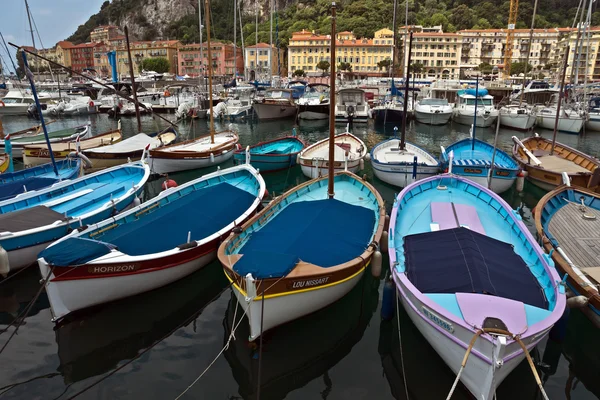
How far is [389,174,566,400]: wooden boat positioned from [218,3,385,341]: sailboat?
3.45 feet

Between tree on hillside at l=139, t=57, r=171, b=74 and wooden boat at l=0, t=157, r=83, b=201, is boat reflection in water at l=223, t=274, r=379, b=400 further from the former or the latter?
tree on hillside at l=139, t=57, r=171, b=74

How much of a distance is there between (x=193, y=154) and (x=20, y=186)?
344 inches

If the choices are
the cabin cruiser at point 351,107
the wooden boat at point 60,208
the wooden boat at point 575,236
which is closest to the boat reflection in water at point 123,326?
the wooden boat at point 60,208

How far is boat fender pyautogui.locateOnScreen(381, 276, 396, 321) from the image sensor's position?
957 cm

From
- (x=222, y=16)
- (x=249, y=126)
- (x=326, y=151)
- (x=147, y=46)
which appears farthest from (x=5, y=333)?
(x=222, y=16)

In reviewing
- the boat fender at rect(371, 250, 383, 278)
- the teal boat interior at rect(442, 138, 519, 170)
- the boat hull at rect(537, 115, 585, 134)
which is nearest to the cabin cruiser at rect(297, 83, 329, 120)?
the boat hull at rect(537, 115, 585, 134)

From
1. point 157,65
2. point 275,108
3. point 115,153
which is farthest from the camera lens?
point 157,65

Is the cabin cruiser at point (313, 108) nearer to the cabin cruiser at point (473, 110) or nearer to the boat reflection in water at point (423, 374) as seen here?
the cabin cruiser at point (473, 110)

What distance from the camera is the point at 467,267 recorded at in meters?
8.42

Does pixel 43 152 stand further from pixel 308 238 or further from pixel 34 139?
pixel 308 238

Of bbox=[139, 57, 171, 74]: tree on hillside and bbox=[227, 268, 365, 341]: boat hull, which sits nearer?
bbox=[227, 268, 365, 341]: boat hull

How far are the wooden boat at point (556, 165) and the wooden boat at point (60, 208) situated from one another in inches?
745

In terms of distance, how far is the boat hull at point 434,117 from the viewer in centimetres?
4259

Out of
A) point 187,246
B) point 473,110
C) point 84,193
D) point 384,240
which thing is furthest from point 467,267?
point 473,110
